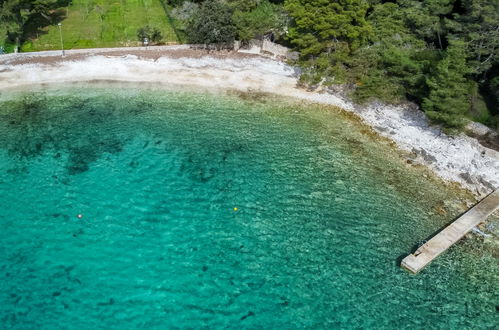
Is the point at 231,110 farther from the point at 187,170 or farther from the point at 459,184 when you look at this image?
the point at 459,184

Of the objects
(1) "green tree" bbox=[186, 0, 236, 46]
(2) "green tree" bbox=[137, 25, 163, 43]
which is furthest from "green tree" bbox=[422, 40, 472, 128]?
(2) "green tree" bbox=[137, 25, 163, 43]

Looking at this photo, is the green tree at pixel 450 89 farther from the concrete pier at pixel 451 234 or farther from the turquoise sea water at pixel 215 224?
the concrete pier at pixel 451 234

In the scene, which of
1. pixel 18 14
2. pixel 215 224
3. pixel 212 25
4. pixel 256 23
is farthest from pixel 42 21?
pixel 215 224

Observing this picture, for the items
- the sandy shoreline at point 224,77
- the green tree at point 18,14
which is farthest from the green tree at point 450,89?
the green tree at point 18,14

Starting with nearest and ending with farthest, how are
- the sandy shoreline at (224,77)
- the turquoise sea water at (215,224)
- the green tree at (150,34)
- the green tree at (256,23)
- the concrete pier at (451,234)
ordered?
the turquoise sea water at (215,224) < the concrete pier at (451,234) < the sandy shoreline at (224,77) < the green tree at (256,23) < the green tree at (150,34)

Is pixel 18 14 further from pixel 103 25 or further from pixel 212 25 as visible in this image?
pixel 212 25
